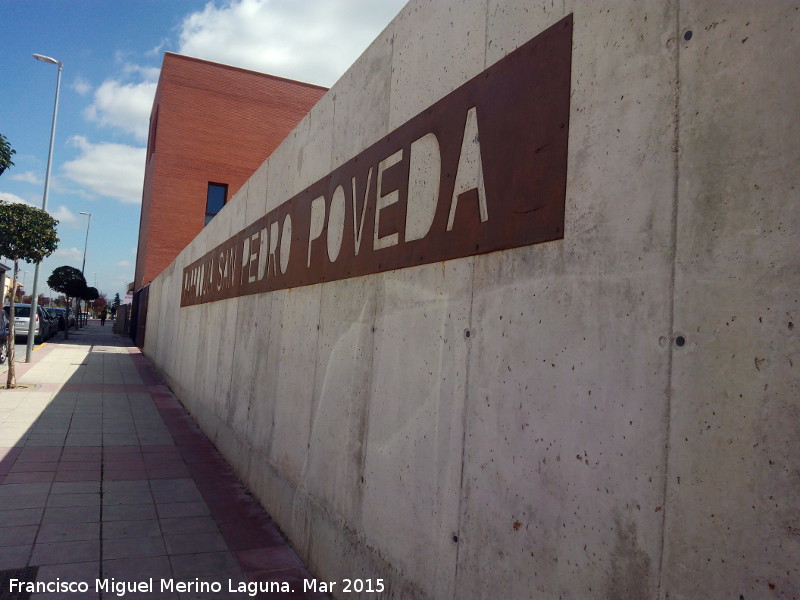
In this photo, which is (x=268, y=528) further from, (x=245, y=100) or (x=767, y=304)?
(x=245, y=100)

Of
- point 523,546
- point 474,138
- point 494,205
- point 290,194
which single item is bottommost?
point 523,546

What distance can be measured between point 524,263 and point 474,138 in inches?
27.2

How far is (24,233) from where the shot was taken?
1297 cm

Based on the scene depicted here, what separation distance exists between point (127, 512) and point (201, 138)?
2576 centimetres

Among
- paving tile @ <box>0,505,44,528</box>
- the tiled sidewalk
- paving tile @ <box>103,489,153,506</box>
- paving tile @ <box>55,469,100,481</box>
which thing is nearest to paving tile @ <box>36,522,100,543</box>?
the tiled sidewalk

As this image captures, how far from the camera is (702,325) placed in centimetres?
148

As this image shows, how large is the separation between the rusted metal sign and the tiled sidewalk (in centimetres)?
207

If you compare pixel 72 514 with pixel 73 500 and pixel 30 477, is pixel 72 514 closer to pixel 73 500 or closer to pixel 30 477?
pixel 73 500

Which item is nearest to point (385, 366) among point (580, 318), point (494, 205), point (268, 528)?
point (494, 205)

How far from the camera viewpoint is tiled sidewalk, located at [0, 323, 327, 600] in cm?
377

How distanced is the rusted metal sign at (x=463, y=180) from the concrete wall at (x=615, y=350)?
0.08m

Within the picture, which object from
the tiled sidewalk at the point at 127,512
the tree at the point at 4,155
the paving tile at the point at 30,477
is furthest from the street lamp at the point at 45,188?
the paving tile at the point at 30,477

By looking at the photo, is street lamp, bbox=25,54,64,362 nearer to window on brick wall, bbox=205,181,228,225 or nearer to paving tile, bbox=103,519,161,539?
window on brick wall, bbox=205,181,228,225

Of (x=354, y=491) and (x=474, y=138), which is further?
(x=354, y=491)
